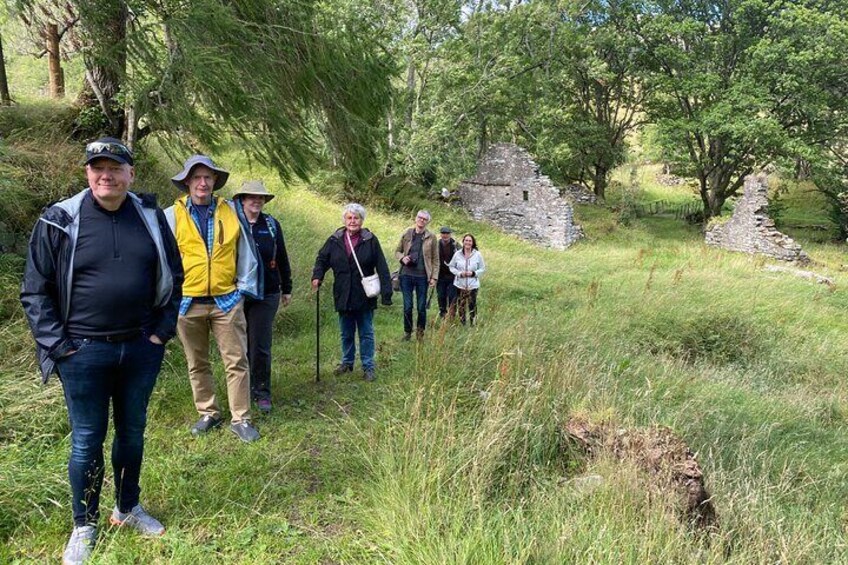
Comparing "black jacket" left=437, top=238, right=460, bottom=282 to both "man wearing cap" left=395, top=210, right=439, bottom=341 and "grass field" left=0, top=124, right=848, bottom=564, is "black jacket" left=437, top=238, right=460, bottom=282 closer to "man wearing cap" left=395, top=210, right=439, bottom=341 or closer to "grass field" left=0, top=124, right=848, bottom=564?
"man wearing cap" left=395, top=210, right=439, bottom=341

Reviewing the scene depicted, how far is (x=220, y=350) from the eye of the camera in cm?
379

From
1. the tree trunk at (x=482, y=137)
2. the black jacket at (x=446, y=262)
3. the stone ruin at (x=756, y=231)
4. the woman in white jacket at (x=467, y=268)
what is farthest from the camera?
the tree trunk at (x=482, y=137)

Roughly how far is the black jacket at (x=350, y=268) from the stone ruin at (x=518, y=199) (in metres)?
14.1

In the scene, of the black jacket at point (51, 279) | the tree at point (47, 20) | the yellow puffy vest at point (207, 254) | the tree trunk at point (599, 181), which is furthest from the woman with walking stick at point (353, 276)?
the tree trunk at point (599, 181)

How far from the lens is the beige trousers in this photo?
146 inches

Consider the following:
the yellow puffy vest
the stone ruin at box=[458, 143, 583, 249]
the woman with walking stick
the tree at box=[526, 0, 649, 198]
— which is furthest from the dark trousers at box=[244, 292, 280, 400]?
the tree at box=[526, 0, 649, 198]

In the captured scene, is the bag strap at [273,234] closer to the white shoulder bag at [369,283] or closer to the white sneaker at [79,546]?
the white shoulder bag at [369,283]

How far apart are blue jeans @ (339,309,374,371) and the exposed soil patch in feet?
7.71

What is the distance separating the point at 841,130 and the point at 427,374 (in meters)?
22.9

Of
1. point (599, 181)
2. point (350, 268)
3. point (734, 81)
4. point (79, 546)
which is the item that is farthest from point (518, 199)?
point (79, 546)

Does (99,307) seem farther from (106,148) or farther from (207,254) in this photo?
(207,254)

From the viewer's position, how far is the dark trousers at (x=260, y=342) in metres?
4.29

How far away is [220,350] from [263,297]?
57 centimetres

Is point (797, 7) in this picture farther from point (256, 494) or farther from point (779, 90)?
point (256, 494)
